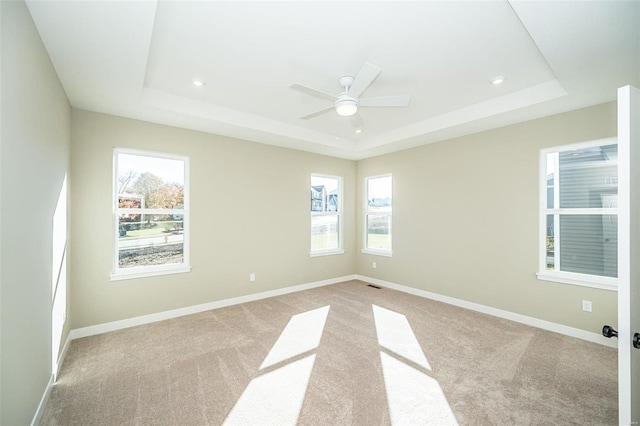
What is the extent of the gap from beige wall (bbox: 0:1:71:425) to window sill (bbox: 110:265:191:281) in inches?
45.8

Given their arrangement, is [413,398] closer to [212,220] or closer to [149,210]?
[212,220]

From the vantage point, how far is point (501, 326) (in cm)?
341

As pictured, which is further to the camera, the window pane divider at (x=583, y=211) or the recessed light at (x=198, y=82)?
the window pane divider at (x=583, y=211)

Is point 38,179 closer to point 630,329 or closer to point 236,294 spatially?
point 236,294

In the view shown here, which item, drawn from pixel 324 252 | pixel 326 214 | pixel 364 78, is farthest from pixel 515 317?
pixel 364 78

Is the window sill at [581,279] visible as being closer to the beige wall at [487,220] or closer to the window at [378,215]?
the beige wall at [487,220]

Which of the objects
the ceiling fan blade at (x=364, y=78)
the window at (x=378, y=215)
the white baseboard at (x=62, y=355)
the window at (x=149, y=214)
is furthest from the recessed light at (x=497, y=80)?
the white baseboard at (x=62, y=355)

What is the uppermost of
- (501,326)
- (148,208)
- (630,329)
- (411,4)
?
(411,4)

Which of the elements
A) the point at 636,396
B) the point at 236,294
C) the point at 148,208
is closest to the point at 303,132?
the point at 148,208

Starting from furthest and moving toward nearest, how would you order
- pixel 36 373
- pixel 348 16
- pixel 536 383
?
pixel 536 383 → pixel 348 16 → pixel 36 373

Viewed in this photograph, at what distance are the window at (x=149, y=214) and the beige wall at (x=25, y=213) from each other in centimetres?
117

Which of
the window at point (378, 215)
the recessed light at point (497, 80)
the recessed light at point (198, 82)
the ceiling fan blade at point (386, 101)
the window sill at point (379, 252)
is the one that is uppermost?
the recessed light at point (198, 82)

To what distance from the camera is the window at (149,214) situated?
340cm

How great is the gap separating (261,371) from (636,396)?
233 centimetres
